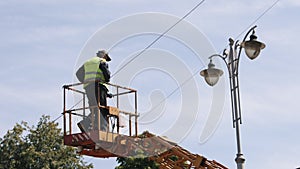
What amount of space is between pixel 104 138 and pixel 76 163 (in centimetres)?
2778

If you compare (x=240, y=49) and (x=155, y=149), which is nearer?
(x=240, y=49)

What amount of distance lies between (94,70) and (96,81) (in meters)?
0.31

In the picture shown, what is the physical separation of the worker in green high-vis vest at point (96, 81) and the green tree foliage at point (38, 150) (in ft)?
85.9

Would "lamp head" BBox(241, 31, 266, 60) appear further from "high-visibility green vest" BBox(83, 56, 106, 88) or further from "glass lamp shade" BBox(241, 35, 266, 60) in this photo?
"high-visibility green vest" BBox(83, 56, 106, 88)

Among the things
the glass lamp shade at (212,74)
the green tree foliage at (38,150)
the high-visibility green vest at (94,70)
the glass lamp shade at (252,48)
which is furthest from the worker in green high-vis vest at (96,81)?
the green tree foliage at (38,150)

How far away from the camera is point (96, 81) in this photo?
1952cm

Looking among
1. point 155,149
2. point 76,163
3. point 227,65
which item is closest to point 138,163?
point 76,163

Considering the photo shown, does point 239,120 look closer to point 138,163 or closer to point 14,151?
point 138,163

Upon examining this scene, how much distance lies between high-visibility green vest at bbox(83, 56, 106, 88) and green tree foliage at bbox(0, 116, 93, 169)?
26.5 meters

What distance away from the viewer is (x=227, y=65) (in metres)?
17.1

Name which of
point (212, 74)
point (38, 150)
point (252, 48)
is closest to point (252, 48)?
point (252, 48)

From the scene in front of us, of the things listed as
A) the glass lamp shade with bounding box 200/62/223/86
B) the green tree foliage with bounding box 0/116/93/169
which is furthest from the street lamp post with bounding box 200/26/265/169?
the green tree foliage with bounding box 0/116/93/169

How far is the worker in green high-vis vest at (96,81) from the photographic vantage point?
19.4m

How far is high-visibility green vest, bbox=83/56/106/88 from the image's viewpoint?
19.4m
